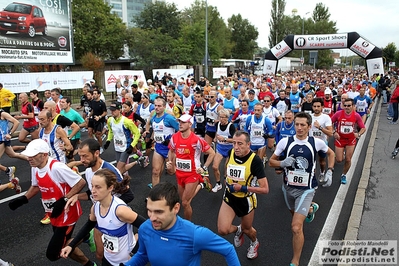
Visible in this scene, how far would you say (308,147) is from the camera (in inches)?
173

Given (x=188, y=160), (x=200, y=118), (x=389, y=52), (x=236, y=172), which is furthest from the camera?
(x=389, y=52)

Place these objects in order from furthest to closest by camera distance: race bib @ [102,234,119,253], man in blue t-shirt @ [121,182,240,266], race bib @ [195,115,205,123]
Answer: race bib @ [195,115,205,123] → race bib @ [102,234,119,253] → man in blue t-shirt @ [121,182,240,266]

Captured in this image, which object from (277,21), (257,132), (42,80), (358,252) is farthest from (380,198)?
(277,21)

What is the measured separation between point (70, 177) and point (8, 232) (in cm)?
227

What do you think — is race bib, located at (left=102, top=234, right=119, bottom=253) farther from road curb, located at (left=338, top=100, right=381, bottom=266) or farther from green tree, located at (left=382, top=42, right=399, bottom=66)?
green tree, located at (left=382, top=42, right=399, bottom=66)

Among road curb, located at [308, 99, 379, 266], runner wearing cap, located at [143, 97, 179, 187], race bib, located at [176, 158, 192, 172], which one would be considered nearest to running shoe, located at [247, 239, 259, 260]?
road curb, located at [308, 99, 379, 266]

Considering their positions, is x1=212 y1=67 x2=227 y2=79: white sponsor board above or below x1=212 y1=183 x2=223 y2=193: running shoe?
above

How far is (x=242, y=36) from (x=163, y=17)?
118 ft

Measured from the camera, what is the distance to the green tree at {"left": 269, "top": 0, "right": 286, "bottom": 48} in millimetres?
74562

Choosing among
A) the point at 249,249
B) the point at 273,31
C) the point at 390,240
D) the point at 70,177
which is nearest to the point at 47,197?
the point at 70,177

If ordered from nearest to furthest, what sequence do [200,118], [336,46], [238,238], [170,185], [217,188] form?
[170,185], [238,238], [217,188], [200,118], [336,46]

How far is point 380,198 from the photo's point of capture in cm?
618

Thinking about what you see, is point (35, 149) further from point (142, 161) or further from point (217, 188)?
point (142, 161)

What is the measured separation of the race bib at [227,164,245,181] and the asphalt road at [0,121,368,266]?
1.15 m
